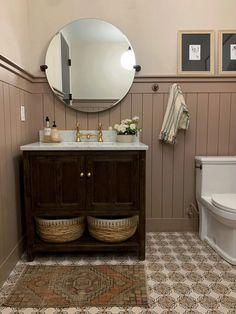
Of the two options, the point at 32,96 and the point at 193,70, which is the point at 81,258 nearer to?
the point at 32,96

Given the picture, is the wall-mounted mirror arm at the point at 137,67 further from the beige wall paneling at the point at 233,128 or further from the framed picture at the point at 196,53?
Result: the beige wall paneling at the point at 233,128

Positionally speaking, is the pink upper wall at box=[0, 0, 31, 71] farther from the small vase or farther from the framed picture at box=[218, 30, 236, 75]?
the framed picture at box=[218, 30, 236, 75]

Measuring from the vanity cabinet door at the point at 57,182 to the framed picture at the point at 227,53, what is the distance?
156 centimetres

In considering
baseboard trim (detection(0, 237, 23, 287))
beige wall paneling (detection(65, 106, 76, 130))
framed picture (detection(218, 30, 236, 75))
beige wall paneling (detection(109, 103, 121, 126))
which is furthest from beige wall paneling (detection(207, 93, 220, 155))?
baseboard trim (detection(0, 237, 23, 287))

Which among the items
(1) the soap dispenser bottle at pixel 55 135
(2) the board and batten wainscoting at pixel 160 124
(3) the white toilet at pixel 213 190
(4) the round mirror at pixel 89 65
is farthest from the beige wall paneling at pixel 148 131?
(1) the soap dispenser bottle at pixel 55 135

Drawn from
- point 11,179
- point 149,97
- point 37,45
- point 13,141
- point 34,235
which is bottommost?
point 34,235

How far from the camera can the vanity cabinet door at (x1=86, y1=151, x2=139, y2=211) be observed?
201cm

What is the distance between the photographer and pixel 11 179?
200cm

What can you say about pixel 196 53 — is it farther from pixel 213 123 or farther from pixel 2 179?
pixel 2 179

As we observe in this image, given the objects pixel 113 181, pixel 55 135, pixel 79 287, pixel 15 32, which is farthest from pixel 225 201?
pixel 15 32

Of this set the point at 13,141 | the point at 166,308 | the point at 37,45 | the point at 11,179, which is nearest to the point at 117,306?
the point at 166,308

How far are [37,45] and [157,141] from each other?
1395 mm

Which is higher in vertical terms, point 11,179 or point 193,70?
point 193,70

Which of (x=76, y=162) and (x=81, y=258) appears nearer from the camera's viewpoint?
(x=76, y=162)
